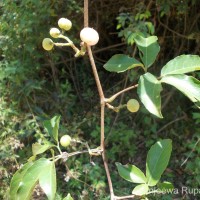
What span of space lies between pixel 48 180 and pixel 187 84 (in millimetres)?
323

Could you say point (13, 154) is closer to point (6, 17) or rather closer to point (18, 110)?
point (18, 110)

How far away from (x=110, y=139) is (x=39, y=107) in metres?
0.46

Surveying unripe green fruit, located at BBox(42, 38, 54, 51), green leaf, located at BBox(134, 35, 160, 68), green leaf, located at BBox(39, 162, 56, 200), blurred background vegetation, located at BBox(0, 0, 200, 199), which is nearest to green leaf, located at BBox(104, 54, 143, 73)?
green leaf, located at BBox(134, 35, 160, 68)

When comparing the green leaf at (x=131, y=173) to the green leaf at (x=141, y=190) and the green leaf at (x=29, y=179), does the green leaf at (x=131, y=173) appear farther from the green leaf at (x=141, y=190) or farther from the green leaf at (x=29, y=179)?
the green leaf at (x=29, y=179)

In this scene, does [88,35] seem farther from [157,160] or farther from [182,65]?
[157,160]

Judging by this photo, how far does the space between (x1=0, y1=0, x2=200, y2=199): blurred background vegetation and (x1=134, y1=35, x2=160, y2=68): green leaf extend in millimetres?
874

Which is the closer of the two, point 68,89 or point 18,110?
point 18,110

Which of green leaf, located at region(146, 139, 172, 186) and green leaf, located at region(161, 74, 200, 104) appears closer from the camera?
green leaf, located at region(161, 74, 200, 104)

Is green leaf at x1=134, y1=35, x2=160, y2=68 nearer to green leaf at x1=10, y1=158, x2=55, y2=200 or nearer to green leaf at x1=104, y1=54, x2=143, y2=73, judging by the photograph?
green leaf at x1=104, y1=54, x2=143, y2=73

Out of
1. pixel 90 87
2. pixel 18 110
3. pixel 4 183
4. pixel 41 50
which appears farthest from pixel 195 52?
pixel 4 183

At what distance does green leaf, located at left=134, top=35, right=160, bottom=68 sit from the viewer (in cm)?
73

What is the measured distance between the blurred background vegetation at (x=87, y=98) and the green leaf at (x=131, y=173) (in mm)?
944

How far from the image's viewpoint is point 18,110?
1.94 meters

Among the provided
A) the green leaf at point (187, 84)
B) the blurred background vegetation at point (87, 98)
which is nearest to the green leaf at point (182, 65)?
the green leaf at point (187, 84)
